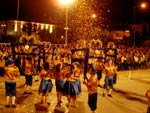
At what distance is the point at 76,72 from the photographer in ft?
42.8

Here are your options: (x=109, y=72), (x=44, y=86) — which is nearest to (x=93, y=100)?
(x=44, y=86)

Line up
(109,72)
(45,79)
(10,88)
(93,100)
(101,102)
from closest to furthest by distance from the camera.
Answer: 1. (93,100)
2. (10,88)
3. (45,79)
4. (101,102)
5. (109,72)

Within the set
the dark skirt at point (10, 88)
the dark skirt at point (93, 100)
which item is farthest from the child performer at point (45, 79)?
the dark skirt at point (93, 100)

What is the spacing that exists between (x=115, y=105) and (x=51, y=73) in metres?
2.96

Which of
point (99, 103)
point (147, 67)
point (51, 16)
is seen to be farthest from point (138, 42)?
point (99, 103)

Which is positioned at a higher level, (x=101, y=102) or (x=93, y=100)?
(x=93, y=100)

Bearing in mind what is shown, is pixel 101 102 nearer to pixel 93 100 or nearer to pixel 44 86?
pixel 44 86

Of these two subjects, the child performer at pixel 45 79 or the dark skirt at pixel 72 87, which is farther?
the child performer at pixel 45 79

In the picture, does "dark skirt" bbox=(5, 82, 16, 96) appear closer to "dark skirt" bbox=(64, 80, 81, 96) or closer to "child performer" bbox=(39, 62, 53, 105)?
"child performer" bbox=(39, 62, 53, 105)

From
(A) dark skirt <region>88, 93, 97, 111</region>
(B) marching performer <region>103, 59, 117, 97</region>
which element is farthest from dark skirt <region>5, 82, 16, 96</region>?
(B) marching performer <region>103, 59, 117, 97</region>

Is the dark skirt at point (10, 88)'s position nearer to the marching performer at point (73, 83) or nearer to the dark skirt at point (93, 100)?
the marching performer at point (73, 83)

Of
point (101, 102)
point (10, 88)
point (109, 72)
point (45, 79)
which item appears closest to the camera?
point (10, 88)

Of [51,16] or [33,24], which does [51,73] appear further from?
[51,16]

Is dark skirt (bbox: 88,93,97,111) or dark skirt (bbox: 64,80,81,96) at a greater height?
dark skirt (bbox: 64,80,81,96)
